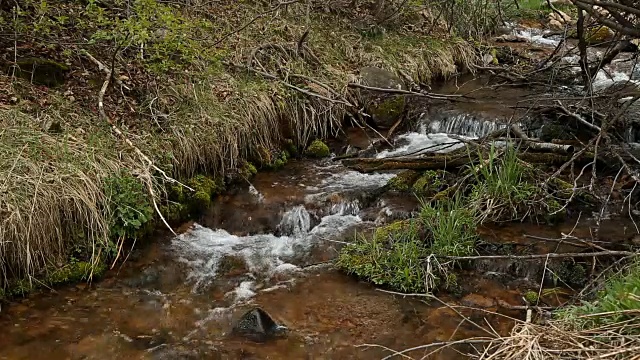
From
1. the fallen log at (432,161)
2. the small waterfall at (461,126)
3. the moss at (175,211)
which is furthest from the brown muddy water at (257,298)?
the small waterfall at (461,126)

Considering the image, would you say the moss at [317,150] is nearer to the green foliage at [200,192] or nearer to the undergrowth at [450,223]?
the green foliage at [200,192]

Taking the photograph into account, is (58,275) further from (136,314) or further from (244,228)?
(244,228)

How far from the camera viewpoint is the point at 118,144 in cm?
505

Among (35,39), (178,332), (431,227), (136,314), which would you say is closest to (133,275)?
(136,314)

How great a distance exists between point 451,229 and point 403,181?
1.36 metres

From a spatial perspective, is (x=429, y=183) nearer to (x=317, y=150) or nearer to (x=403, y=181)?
(x=403, y=181)

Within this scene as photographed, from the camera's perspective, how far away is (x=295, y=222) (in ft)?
18.1

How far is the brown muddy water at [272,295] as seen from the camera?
370 cm

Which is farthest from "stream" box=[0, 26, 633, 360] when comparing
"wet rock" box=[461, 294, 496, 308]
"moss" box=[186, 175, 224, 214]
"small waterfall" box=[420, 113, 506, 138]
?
"small waterfall" box=[420, 113, 506, 138]

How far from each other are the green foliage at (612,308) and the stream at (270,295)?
514 mm

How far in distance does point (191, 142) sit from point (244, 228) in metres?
1.01

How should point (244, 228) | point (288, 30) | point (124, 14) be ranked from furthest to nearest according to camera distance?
point (288, 30)
point (124, 14)
point (244, 228)

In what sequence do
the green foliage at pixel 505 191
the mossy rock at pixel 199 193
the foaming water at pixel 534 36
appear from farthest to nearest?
the foaming water at pixel 534 36 < the mossy rock at pixel 199 193 < the green foliage at pixel 505 191

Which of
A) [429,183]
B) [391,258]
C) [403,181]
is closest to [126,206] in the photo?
[391,258]
